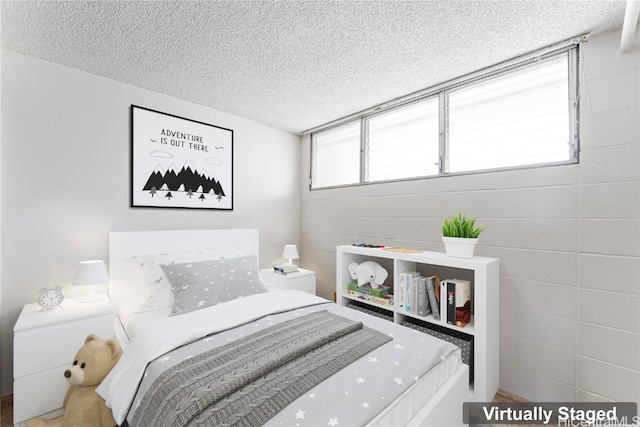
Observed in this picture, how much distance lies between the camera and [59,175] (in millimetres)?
2082

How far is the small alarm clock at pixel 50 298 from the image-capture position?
5.97 feet

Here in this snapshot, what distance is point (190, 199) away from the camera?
8.86ft

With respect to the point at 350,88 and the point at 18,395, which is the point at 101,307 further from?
the point at 350,88

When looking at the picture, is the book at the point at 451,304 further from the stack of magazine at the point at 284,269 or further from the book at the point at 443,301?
the stack of magazine at the point at 284,269

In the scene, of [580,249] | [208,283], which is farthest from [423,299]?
[208,283]

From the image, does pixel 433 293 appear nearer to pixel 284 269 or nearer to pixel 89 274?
pixel 284 269

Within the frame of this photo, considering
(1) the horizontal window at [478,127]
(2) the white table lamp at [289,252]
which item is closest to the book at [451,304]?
(1) the horizontal window at [478,127]

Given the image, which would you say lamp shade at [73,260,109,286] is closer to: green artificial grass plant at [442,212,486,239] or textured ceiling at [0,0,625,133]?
textured ceiling at [0,0,625,133]

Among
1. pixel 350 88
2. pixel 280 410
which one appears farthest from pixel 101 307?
pixel 350 88

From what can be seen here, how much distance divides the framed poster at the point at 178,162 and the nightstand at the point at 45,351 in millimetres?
990

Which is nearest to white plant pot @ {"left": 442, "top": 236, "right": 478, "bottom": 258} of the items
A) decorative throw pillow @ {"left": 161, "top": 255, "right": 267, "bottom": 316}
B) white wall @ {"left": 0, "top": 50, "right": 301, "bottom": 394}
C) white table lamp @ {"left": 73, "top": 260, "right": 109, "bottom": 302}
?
decorative throw pillow @ {"left": 161, "top": 255, "right": 267, "bottom": 316}

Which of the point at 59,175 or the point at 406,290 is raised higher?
the point at 59,175

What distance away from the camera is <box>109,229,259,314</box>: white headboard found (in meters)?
2.24

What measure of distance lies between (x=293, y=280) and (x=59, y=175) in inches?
84.9
